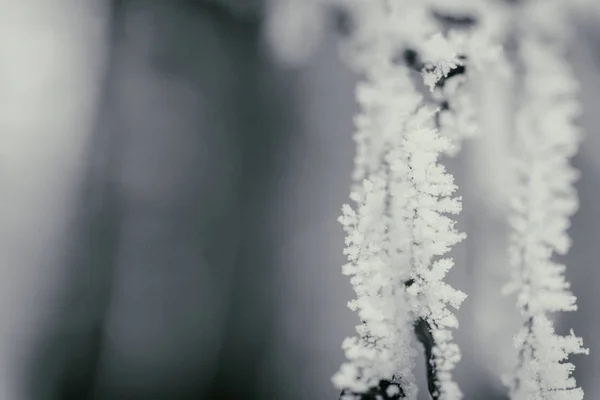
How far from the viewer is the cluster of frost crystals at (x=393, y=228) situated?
62 cm

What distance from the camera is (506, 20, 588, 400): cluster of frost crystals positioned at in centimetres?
64

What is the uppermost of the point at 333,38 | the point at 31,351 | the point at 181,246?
the point at 333,38

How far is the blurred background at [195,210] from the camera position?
58 centimetres

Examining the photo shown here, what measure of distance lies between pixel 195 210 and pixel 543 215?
0.42 metres

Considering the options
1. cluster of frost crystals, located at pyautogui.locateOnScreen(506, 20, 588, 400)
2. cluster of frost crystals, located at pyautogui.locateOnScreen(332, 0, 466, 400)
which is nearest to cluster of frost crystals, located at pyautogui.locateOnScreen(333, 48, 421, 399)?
cluster of frost crystals, located at pyautogui.locateOnScreen(332, 0, 466, 400)

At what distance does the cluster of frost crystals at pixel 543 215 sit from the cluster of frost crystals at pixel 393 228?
0.09 metres

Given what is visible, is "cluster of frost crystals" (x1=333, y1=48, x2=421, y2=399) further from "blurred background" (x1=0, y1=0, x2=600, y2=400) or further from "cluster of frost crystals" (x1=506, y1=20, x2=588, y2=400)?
"cluster of frost crystals" (x1=506, y1=20, x2=588, y2=400)

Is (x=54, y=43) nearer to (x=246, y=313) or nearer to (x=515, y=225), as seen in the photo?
(x=246, y=313)

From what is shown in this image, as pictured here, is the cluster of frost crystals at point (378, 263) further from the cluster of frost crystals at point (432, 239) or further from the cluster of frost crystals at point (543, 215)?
the cluster of frost crystals at point (543, 215)

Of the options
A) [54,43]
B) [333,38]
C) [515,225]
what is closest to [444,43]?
[333,38]

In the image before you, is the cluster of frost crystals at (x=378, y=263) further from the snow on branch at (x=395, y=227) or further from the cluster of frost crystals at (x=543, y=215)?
the cluster of frost crystals at (x=543, y=215)

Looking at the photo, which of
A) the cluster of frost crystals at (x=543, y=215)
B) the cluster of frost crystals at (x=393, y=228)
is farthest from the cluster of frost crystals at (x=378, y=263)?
the cluster of frost crystals at (x=543, y=215)

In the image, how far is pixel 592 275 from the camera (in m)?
0.66

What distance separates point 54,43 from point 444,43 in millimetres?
455
